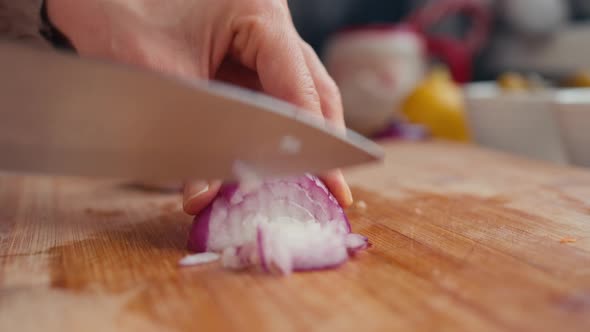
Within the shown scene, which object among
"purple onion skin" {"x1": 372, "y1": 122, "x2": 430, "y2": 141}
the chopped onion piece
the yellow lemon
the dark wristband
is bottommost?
"purple onion skin" {"x1": 372, "y1": 122, "x2": 430, "y2": 141}

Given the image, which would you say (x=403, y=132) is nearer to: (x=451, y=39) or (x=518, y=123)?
(x=518, y=123)

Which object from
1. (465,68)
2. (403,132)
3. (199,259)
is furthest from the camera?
(465,68)

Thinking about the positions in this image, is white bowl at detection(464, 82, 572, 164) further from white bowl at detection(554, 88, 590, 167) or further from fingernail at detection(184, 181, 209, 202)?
fingernail at detection(184, 181, 209, 202)

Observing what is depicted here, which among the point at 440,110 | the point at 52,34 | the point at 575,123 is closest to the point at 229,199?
the point at 52,34

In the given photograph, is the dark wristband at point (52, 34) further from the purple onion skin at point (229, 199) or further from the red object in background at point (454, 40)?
the red object in background at point (454, 40)

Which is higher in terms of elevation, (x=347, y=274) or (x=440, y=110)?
(x=347, y=274)

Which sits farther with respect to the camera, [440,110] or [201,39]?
[440,110]

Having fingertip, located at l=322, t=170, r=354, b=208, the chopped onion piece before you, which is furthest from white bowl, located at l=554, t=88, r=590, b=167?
the chopped onion piece
